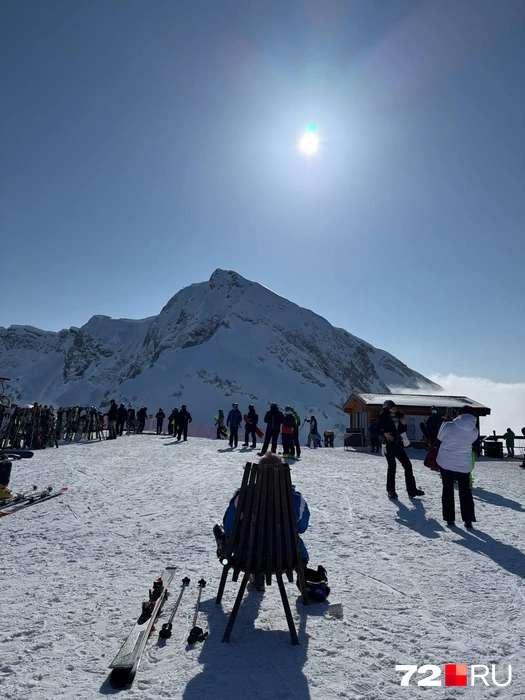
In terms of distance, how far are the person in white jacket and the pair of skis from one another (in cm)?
445

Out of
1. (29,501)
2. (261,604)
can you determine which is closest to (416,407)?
(29,501)

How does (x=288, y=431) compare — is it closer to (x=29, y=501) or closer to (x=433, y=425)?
(x=433, y=425)

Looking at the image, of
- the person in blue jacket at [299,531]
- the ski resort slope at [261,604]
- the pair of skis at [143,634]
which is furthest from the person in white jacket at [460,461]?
the pair of skis at [143,634]

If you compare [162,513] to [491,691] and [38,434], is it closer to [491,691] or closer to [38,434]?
[491,691]

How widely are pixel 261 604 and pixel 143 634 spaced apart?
1.18 metres

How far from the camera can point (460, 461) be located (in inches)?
266

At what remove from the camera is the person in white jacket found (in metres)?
6.75

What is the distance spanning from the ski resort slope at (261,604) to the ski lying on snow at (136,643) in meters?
0.07

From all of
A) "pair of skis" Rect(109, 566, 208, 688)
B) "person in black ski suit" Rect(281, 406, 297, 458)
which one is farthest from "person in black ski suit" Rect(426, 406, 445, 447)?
"pair of skis" Rect(109, 566, 208, 688)

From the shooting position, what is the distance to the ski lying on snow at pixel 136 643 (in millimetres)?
2732

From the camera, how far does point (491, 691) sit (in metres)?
2.71

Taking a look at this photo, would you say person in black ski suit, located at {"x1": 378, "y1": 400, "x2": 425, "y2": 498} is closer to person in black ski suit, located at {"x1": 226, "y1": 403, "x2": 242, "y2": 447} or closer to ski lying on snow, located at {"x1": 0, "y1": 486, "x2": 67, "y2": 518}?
ski lying on snow, located at {"x1": 0, "y1": 486, "x2": 67, "y2": 518}

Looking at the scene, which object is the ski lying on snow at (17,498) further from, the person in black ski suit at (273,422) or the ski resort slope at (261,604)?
the person in black ski suit at (273,422)

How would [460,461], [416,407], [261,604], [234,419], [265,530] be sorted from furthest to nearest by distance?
[416,407] → [234,419] → [460,461] → [261,604] → [265,530]
